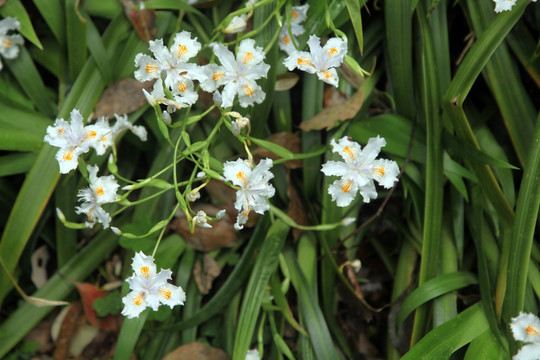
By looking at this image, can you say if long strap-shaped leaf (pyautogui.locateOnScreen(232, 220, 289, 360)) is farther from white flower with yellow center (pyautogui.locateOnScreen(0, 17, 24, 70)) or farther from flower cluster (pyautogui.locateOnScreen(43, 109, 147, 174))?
white flower with yellow center (pyautogui.locateOnScreen(0, 17, 24, 70))

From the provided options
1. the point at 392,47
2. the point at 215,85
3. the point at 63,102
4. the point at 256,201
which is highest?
the point at 63,102

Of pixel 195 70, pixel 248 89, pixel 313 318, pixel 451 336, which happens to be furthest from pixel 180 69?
pixel 451 336

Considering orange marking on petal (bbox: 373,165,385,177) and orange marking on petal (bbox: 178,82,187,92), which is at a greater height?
orange marking on petal (bbox: 178,82,187,92)

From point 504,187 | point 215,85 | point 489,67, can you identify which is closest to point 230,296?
point 215,85

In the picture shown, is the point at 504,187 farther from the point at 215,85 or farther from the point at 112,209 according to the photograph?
the point at 112,209

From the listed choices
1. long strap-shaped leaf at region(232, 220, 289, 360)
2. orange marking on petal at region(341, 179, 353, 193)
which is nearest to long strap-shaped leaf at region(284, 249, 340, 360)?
long strap-shaped leaf at region(232, 220, 289, 360)

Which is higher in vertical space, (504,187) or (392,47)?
(392,47)

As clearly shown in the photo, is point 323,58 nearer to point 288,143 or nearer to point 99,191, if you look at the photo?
point 288,143
